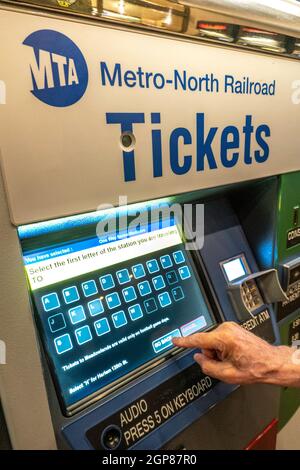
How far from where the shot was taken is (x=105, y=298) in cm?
86

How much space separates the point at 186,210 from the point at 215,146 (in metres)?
0.26

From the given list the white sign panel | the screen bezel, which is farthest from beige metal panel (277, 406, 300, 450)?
the white sign panel

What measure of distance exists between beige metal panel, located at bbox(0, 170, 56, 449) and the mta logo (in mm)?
187

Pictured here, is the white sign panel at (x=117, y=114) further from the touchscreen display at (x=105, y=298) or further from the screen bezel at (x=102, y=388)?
the screen bezel at (x=102, y=388)

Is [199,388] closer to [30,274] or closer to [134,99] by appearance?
[30,274]

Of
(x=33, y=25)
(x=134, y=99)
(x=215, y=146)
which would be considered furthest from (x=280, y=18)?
(x=33, y=25)

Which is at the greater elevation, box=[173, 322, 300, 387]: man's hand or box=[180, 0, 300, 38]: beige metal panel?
box=[180, 0, 300, 38]: beige metal panel

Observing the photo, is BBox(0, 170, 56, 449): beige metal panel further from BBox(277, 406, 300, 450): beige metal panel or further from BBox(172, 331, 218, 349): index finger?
BBox(277, 406, 300, 450): beige metal panel

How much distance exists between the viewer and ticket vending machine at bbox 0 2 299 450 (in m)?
0.59

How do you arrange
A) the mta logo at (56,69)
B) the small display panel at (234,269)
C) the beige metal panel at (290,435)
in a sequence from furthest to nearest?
the beige metal panel at (290,435) → the small display panel at (234,269) → the mta logo at (56,69)

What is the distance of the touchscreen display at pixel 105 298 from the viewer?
78 centimetres

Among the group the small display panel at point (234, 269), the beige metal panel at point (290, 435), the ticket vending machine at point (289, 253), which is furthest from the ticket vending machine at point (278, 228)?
the beige metal panel at point (290, 435)

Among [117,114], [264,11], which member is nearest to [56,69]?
[117,114]
